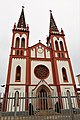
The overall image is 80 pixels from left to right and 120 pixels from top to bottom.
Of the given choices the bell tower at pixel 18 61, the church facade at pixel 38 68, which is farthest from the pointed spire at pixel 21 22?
the church facade at pixel 38 68

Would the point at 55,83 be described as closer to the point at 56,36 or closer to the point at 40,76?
the point at 40,76

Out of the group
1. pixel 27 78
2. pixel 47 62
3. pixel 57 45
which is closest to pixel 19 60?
pixel 27 78

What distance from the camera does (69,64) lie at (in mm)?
21844

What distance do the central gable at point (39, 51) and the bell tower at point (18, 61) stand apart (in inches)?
49.6

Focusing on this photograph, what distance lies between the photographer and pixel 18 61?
2050 cm

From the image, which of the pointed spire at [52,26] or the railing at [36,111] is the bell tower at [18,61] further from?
the railing at [36,111]

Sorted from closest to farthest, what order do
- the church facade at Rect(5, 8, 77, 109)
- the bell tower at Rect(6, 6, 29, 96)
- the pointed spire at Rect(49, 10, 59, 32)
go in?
the bell tower at Rect(6, 6, 29, 96)
the church facade at Rect(5, 8, 77, 109)
the pointed spire at Rect(49, 10, 59, 32)

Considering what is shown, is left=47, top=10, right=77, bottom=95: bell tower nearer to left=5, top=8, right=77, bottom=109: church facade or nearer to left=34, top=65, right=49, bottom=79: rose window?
left=5, top=8, right=77, bottom=109: church facade

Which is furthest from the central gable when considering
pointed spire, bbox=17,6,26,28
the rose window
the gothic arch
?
pointed spire, bbox=17,6,26,28

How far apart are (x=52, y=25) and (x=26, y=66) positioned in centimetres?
1471

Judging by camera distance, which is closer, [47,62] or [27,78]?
[27,78]

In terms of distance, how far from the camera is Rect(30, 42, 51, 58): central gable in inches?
876

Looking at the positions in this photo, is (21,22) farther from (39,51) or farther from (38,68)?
(38,68)

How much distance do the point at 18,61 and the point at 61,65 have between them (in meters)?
7.91
